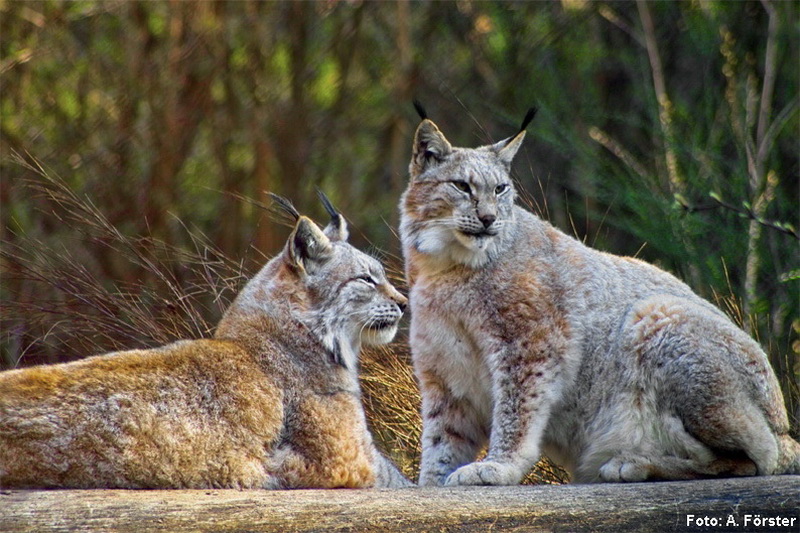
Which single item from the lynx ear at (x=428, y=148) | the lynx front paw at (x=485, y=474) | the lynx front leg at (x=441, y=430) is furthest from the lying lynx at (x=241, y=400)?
the lynx ear at (x=428, y=148)

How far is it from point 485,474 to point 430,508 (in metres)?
0.75

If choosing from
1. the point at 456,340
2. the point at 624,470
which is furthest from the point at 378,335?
the point at 624,470

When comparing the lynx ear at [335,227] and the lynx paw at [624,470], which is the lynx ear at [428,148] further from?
the lynx paw at [624,470]

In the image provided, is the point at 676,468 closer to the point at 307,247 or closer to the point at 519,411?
the point at 519,411

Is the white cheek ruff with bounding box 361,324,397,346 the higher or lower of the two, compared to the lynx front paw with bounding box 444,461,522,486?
higher

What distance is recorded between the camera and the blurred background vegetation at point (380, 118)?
356 inches

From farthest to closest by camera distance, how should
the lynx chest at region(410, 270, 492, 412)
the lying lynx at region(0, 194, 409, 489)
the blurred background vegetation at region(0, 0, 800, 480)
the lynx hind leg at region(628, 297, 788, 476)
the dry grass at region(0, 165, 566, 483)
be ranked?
the blurred background vegetation at region(0, 0, 800, 480), the dry grass at region(0, 165, 566, 483), the lynx chest at region(410, 270, 492, 412), the lynx hind leg at region(628, 297, 788, 476), the lying lynx at region(0, 194, 409, 489)

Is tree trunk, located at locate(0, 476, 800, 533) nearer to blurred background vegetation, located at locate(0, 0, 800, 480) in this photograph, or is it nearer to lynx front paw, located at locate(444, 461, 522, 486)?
lynx front paw, located at locate(444, 461, 522, 486)

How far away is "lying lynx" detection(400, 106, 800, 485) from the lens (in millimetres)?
5145

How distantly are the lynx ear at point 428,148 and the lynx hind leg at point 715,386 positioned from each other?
4.74ft

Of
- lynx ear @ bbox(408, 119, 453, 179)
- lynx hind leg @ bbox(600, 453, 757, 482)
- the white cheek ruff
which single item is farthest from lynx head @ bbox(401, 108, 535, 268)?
lynx hind leg @ bbox(600, 453, 757, 482)

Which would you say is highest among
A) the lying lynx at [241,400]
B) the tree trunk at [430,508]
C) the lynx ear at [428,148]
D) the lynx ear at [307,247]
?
the lynx ear at [428,148]

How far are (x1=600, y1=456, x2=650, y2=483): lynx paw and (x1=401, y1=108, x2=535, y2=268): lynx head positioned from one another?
1.20 meters

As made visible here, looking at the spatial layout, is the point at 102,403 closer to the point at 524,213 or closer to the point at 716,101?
the point at 524,213
